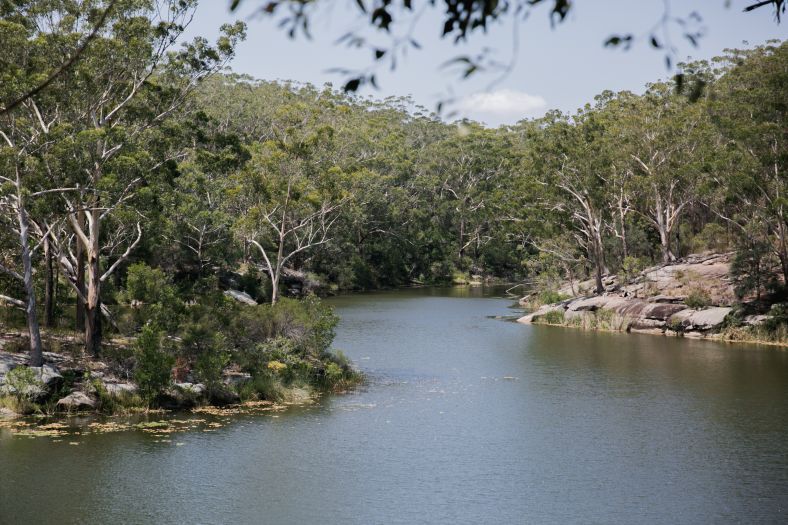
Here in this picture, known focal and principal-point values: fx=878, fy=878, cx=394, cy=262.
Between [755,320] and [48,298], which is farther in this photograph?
[755,320]

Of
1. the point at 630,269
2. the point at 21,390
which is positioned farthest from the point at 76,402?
the point at 630,269

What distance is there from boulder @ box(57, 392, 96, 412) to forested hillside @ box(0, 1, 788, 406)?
1.20 meters

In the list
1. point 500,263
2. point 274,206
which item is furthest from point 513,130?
point 274,206

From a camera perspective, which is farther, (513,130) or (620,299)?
(513,130)

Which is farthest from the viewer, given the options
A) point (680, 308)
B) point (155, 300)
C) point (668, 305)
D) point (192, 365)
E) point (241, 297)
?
point (241, 297)

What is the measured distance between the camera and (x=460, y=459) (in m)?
18.2

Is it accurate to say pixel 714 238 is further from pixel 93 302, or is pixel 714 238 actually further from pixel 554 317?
pixel 93 302

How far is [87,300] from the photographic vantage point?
76.5ft

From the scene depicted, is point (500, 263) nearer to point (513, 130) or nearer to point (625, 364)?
point (513, 130)

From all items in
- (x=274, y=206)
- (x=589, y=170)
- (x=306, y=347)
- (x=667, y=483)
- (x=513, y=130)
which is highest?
Answer: (x=513, y=130)

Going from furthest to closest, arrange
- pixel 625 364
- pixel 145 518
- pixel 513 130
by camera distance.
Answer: pixel 513 130
pixel 625 364
pixel 145 518

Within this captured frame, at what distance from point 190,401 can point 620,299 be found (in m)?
27.8

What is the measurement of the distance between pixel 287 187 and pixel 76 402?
666 inches

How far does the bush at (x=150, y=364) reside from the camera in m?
Answer: 21.1
